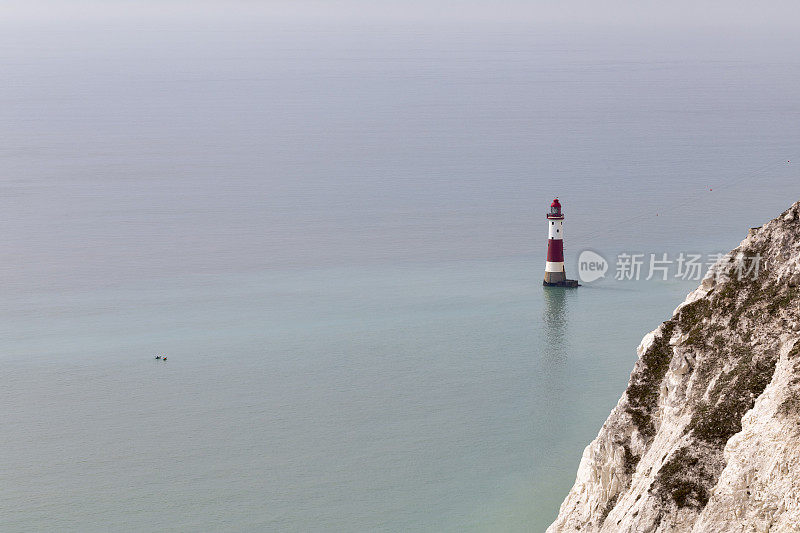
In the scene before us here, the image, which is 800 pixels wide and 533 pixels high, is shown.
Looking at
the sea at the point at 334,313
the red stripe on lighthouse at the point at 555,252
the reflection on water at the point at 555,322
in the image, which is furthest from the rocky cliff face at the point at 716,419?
the red stripe on lighthouse at the point at 555,252

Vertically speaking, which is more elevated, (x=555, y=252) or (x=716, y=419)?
(x=716, y=419)

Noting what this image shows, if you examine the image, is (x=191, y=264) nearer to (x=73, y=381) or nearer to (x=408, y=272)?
(x=408, y=272)

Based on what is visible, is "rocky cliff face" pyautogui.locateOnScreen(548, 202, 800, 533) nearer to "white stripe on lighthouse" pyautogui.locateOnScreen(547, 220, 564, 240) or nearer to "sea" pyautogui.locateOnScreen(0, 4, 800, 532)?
"sea" pyautogui.locateOnScreen(0, 4, 800, 532)

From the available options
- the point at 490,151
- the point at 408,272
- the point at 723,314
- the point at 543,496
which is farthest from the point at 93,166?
the point at 723,314

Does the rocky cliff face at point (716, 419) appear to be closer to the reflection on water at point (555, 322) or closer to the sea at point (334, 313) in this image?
the sea at point (334, 313)

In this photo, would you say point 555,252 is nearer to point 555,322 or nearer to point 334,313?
point 555,322

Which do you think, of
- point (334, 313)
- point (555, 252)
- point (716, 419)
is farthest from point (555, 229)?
point (716, 419)
